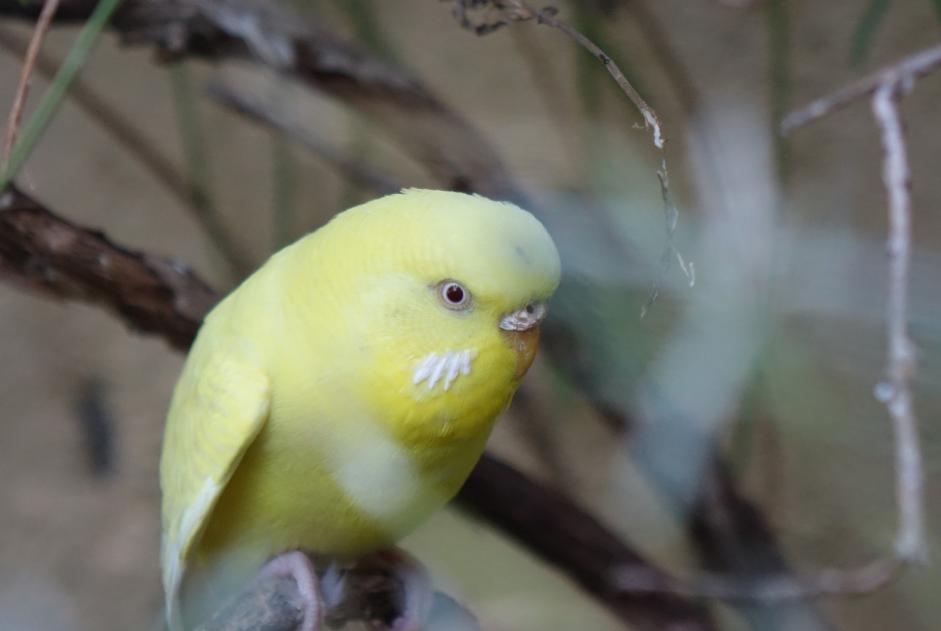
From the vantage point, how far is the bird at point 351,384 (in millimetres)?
491

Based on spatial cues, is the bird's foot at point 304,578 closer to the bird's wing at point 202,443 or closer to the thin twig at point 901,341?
the bird's wing at point 202,443

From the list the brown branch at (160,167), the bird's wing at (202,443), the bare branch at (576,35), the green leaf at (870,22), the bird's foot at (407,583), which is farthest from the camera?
the brown branch at (160,167)

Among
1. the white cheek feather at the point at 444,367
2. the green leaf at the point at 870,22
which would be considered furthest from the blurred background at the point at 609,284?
the white cheek feather at the point at 444,367

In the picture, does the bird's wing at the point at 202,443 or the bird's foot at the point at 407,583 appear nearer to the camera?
the bird's wing at the point at 202,443

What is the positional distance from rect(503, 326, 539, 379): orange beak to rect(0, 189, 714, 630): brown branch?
1.09 feet

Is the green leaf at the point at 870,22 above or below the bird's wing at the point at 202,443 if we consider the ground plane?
above

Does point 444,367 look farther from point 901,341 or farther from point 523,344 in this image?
point 901,341

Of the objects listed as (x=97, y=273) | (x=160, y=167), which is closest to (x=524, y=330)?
(x=97, y=273)

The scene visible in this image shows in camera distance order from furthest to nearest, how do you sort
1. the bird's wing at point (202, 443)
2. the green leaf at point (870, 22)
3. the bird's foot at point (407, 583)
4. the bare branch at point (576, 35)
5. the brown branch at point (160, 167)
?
the brown branch at point (160, 167), the green leaf at point (870, 22), the bird's foot at point (407, 583), the bird's wing at point (202, 443), the bare branch at point (576, 35)

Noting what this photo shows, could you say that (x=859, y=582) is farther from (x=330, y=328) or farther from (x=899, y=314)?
(x=330, y=328)

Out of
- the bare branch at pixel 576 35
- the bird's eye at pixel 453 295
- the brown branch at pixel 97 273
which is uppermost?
the bare branch at pixel 576 35

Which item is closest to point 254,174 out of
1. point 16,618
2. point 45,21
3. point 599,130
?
point 599,130

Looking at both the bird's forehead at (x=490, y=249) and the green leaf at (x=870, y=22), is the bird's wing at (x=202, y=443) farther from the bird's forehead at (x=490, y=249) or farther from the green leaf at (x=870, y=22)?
the green leaf at (x=870, y=22)

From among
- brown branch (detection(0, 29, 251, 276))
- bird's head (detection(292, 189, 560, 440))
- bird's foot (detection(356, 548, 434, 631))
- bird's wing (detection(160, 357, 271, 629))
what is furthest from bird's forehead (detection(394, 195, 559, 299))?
brown branch (detection(0, 29, 251, 276))
